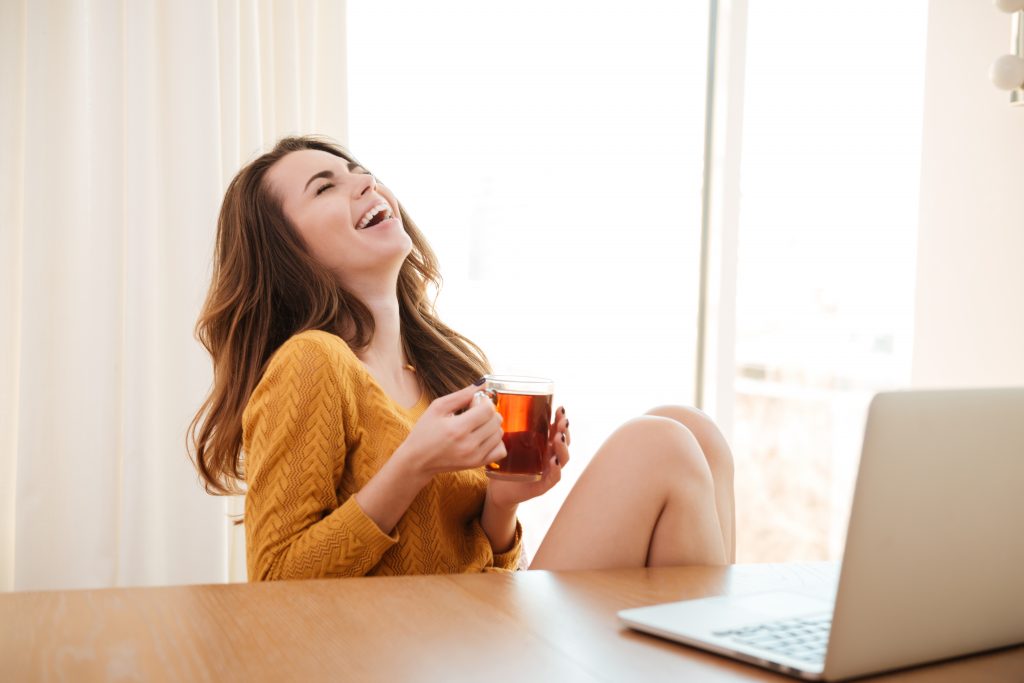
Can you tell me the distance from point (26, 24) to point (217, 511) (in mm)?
1312

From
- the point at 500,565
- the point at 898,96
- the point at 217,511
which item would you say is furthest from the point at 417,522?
the point at 898,96

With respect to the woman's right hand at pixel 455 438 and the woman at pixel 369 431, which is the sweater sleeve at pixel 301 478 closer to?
the woman at pixel 369 431

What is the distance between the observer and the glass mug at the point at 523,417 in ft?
4.37

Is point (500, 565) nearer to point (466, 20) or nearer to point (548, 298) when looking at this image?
point (548, 298)

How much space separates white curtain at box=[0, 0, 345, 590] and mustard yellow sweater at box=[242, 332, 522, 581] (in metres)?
1.17

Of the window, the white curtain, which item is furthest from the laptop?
the window

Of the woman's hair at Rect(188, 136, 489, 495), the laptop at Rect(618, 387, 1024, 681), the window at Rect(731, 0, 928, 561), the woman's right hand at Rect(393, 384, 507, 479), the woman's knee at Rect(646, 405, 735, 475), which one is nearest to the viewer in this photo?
the laptop at Rect(618, 387, 1024, 681)

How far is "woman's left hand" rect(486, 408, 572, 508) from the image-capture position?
1.52m

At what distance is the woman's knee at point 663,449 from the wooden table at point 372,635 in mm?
354

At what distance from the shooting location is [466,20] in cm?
327

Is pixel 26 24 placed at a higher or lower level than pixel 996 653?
higher

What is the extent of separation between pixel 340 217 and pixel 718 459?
775 millimetres

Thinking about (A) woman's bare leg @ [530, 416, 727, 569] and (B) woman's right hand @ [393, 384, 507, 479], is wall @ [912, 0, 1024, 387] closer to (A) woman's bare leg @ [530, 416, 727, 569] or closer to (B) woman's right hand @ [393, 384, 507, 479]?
(A) woman's bare leg @ [530, 416, 727, 569]

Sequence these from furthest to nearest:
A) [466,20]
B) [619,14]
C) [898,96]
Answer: [898,96] < [619,14] < [466,20]
